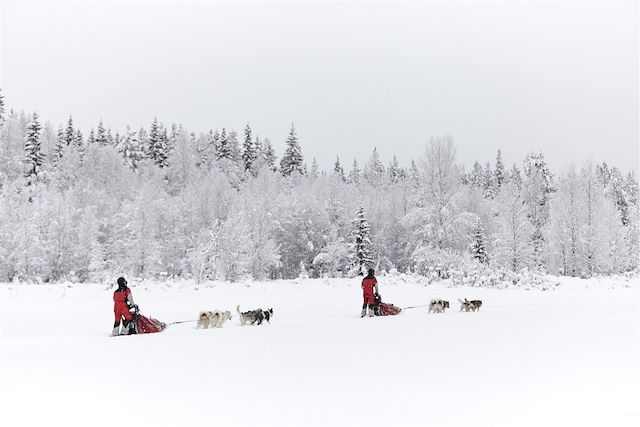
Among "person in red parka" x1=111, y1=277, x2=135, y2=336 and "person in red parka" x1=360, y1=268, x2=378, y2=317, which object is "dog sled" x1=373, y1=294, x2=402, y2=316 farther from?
"person in red parka" x1=111, y1=277, x2=135, y2=336

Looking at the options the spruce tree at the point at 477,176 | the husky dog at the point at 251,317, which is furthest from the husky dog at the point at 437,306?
the spruce tree at the point at 477,176

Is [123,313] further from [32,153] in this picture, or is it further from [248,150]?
[248,150]

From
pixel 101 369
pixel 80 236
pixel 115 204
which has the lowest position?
pixel 101 369

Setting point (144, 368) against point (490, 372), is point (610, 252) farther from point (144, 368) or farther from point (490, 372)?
point (144, 368)

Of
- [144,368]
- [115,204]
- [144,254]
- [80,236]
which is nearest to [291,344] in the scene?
[144,368]

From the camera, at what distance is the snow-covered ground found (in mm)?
5516

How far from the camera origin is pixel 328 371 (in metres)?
7.42

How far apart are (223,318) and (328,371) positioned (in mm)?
6261

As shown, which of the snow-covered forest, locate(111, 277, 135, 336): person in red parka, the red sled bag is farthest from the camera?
the snow-covered forest

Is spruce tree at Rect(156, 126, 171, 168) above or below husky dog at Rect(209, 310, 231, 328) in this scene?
above

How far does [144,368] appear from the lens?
7.75 metres

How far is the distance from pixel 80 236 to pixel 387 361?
35444 mm

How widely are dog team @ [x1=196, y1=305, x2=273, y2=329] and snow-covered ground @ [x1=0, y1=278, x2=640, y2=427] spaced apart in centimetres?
34

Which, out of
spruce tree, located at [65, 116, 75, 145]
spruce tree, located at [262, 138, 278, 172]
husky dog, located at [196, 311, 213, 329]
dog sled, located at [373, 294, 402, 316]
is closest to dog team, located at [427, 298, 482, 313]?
dog sled, located at [373, 294, 402, 316]
